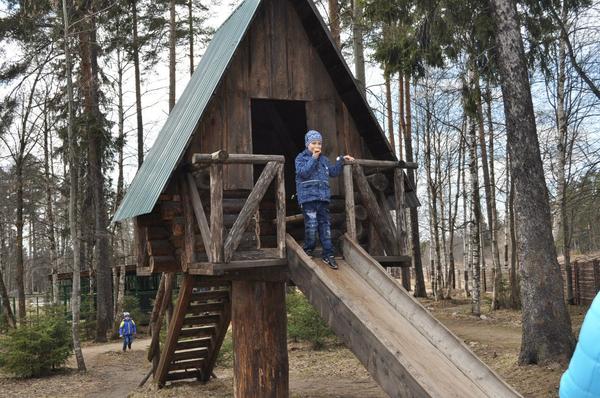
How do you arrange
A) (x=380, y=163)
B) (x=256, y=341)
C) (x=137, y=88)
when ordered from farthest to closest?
(x=137, y=88), (x=256, y=341), (x=380, y=163)

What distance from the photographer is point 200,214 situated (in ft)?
24.4

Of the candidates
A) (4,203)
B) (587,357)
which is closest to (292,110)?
(587,357)

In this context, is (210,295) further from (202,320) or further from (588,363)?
(588,363)

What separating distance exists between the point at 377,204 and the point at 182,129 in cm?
293

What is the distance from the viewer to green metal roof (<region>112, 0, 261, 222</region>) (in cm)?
769

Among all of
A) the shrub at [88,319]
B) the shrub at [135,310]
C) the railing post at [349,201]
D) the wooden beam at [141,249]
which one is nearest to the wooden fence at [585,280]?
the railing post at [349,201]

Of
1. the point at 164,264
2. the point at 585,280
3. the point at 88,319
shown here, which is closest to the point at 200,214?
the point at 164,264

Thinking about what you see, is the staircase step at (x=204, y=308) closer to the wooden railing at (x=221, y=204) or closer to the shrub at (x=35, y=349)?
the wooden railing at (x=221, y=204)

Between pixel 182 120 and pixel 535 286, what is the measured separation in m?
7.26

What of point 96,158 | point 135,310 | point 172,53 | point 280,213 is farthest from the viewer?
point 135,310

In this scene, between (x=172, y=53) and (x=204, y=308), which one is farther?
(x=172, y=53)

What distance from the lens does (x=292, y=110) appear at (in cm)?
1180

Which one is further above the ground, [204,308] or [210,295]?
[210,295]

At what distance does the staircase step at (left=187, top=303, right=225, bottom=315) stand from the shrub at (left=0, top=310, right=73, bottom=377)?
710cm
